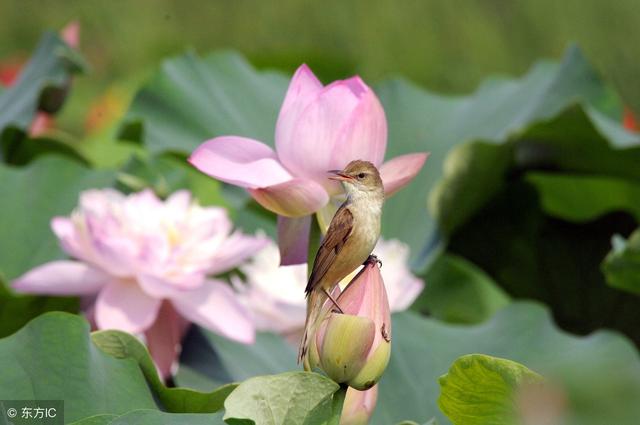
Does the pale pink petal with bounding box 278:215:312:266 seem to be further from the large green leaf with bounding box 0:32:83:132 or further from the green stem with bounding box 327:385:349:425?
the large green leaf with bounding box 0:32:83:132

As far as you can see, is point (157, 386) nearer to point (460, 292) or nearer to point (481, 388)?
point (481, 388)

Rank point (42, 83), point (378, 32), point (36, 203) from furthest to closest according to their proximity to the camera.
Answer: point (378, 32)
point (42, 83)
point (36, 203)

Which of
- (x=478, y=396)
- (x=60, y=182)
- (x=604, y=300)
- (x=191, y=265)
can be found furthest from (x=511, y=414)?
(x=604, y=300)

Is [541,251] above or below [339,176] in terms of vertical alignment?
below

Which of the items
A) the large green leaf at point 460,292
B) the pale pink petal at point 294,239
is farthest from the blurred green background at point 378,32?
the pale pink petal at point 294,239

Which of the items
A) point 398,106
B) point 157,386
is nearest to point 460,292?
point 398,106

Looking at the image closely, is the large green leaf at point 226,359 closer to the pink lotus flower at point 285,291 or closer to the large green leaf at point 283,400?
the pink lotus flower at point 285,291
